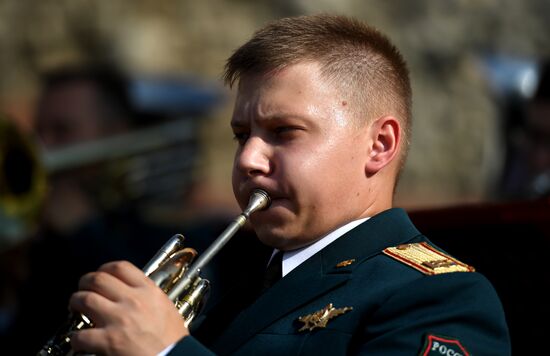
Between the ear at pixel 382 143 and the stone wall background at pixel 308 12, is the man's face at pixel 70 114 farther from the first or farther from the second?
the ear at pixel 382 143

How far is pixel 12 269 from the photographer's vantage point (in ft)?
21.9

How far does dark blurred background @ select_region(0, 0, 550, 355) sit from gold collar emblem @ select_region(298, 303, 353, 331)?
0.96 m

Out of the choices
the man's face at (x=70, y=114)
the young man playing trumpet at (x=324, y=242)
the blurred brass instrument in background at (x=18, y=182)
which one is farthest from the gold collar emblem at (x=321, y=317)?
the blurred brass instrument in background at (x=18, y=182)

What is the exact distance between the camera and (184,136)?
30.0 feet

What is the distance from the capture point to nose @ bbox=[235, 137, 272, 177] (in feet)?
9.39

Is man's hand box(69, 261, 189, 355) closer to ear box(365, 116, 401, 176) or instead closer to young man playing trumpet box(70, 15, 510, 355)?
young man playing trumpet box(70, 15, 510, 355)

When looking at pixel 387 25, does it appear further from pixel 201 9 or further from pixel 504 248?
pixel 504 248

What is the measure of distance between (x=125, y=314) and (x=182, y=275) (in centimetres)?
34

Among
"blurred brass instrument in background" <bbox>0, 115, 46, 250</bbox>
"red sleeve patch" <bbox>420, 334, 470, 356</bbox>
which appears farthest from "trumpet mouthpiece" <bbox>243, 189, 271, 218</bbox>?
"blurred brass instrument in background" <bbox>0, 115, 46, 250</bbox>

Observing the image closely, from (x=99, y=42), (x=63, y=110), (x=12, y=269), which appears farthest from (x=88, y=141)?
(x=99, y=42)

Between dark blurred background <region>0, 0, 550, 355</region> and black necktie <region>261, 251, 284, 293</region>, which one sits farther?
dark blurred background <region>0, 0, 550, 355</region>

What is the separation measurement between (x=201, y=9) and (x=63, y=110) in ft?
12.2

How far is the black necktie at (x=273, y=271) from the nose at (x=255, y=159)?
0.29 metres

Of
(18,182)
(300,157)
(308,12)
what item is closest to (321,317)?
(300,157)
